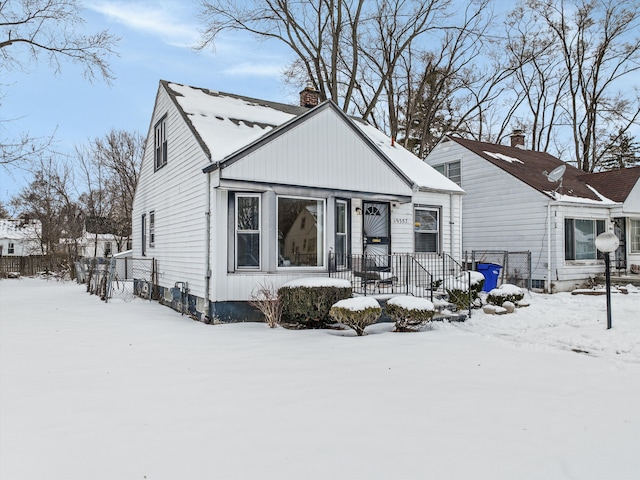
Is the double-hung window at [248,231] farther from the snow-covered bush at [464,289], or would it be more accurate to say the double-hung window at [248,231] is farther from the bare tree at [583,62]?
the bare tree at [583,62]

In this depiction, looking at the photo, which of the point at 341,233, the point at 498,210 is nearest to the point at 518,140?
the point at 498,210

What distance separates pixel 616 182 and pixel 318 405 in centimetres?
1729

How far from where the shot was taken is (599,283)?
15.6m

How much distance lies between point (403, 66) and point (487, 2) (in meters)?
5.58

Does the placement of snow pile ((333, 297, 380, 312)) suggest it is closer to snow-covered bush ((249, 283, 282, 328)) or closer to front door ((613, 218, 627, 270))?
snow-covered bush ((249, 283, 282, 328))

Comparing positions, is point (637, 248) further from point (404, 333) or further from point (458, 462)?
point (458, 462)

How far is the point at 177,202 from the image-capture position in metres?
11.1

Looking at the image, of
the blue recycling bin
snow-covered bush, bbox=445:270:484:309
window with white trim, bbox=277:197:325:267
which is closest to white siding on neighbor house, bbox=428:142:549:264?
the blue recycling bin

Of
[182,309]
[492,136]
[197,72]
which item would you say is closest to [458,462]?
[182,309]

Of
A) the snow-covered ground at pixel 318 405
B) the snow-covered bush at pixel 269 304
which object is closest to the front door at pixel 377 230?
the snow-covered bush at pixel 269 304

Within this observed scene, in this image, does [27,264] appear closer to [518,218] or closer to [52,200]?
[52,200]

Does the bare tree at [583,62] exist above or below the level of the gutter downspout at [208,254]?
above

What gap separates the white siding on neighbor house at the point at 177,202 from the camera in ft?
31.5

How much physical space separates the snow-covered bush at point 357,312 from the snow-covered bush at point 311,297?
0.54 meters
